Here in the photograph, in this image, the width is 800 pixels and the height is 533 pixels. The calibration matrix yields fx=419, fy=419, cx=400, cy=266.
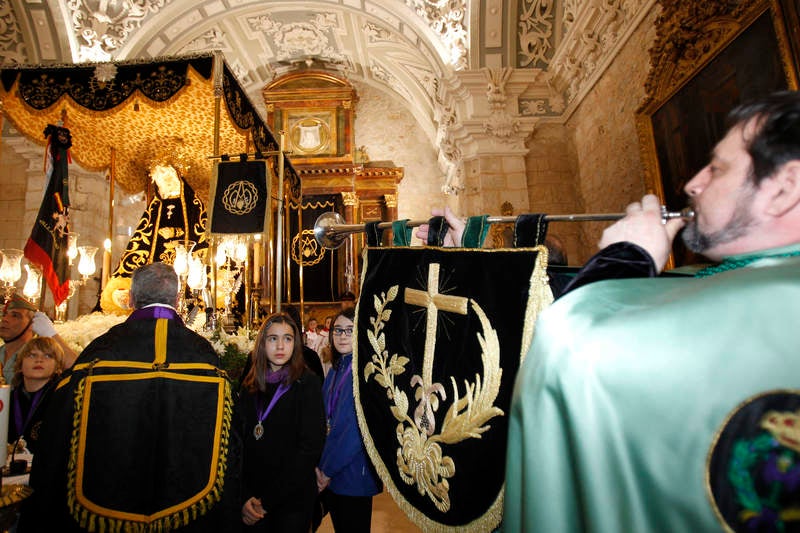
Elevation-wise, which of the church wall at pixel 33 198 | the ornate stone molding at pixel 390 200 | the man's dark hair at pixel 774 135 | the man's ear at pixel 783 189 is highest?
the ornate stone molding at pixel 390 200

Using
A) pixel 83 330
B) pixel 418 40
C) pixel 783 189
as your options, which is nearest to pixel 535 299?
pixel 783 189

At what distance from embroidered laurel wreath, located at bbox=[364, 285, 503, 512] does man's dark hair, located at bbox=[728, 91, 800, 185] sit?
2.41ft

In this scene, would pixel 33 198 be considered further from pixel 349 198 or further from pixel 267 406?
pixel 267 406

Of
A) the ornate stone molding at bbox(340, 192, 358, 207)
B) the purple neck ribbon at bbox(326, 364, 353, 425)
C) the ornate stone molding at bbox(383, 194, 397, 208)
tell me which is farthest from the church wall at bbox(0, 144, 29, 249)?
the purple neck ribbon at bbox(326, 364, 353, 425)

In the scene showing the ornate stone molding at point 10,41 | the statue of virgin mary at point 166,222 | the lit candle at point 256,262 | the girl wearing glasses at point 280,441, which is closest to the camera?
the girl wearing glasses at point 280,441

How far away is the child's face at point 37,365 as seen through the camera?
7.13 feet

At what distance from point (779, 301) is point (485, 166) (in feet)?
20.8

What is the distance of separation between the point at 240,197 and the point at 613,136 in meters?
4.19

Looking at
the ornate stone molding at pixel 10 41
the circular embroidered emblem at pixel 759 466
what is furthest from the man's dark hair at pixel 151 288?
the ornate stone molding at pixel 10 41

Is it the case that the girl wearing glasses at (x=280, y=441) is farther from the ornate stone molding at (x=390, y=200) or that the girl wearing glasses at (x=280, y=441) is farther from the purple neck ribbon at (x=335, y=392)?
the ornate stone molding at (x=390, y=200)

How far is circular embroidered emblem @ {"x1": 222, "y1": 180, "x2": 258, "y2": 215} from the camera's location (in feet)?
14.7

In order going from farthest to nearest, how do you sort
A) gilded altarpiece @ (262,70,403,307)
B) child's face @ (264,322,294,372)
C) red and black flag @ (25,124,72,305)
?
gilded altarpiece @ (262,70,403,307)
red and black flag @ (25,124,72,305)
child's face @ (264,322,294,372)

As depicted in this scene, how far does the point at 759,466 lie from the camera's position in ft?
1.68

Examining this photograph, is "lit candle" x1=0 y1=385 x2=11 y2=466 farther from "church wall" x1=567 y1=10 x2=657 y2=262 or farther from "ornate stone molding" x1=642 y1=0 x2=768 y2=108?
"church wall" x1=567 y1=10 x2=657 y2=262
